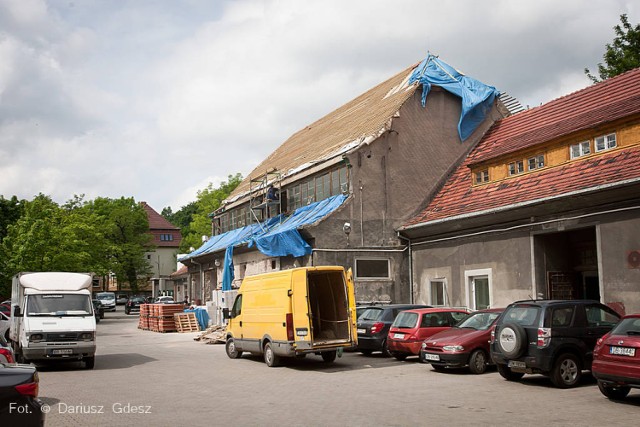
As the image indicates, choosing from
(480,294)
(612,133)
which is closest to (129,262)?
(480,294)

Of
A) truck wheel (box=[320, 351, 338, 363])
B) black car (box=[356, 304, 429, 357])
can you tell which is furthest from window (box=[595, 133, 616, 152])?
truck wheel (box=[320, 351, 338, 363])

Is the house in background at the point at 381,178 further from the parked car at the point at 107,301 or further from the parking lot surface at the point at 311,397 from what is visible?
the parked car at the point at 107,301

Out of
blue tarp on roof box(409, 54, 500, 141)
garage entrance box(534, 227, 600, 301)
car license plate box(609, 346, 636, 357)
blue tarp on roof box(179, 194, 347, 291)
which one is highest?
blue tarp on roof box(409, 54, 500, 141)

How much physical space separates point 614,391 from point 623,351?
3.18ft

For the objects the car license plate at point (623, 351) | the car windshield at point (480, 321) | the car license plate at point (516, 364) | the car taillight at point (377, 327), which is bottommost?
the car license plate at point (516, 364)

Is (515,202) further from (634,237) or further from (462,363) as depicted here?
(462,363)

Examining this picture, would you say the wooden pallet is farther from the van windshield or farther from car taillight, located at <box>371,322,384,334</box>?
car taillight, located at <box>371,322,384,334</box>

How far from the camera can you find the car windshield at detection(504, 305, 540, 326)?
42.8 feet

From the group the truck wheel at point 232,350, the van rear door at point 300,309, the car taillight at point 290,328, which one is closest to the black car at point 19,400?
→ the van rear door at point 300,309

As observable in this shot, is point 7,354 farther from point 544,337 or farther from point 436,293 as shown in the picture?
Answer: point 436,293

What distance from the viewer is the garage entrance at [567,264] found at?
20.4m

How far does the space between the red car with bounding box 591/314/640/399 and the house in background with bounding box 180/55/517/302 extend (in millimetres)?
15485

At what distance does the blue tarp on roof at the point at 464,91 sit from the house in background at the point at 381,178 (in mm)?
44

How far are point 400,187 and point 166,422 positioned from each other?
1929 cm
